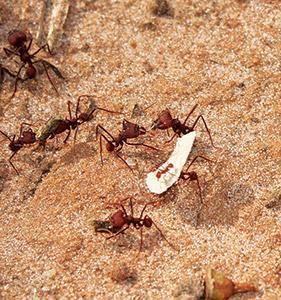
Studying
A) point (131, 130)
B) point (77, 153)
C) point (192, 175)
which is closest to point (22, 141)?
point (77, 153)

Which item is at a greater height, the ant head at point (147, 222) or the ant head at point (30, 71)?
the ant head at point (30, 71)

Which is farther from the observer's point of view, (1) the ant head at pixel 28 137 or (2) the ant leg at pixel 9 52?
(2) the ant leg at pixel 9 52

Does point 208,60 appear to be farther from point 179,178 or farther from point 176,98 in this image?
point 179,178

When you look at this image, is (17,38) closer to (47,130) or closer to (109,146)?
(47,130)

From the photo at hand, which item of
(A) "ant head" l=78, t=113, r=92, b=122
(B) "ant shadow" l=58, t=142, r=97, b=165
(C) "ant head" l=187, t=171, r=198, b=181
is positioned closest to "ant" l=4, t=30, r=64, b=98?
(A) "ant head" l=78, t=113, r=92, b=122

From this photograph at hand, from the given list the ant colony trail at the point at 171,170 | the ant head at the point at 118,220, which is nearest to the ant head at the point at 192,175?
the ant colony trail at the point at 171,170

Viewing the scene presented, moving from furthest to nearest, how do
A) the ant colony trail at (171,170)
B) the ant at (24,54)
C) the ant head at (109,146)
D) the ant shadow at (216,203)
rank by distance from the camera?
1. the ant at (24,54)
2. the ant head at (109,146)
3. the ant colony trail at (171,170)
4. the ant shadow at (216,203)

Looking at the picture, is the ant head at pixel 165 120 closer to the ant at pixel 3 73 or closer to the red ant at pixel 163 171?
the red ant at pixel 163 171

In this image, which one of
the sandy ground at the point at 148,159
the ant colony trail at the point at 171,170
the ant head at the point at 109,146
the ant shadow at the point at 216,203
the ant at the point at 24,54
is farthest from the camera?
the ant at the point at 24,54
